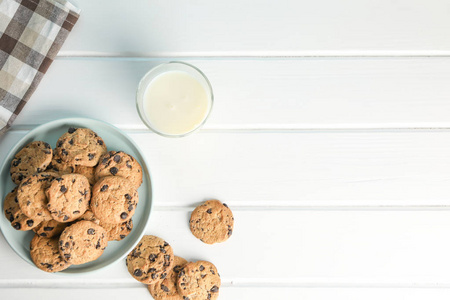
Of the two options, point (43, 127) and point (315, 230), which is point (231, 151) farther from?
point (43, 127)

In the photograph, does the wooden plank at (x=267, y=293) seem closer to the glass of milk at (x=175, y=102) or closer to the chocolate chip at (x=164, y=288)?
the chocolate chip at (x=164, y=288)

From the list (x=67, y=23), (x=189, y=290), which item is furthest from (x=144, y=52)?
(x=189, y=290)

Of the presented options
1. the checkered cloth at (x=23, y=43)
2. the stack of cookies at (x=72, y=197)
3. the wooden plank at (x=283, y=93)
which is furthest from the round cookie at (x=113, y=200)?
the checkered cloth at (x=23, y=43)

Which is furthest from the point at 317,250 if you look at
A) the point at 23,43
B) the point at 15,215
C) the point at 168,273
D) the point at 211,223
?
the point at 23,43

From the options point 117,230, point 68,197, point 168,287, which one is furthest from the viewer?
point 168,287

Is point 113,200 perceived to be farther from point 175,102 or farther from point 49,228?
point 175,102

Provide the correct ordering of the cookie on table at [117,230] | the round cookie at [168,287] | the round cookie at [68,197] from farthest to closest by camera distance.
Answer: the round cookie at [168,287] → the cookie on table at [117,230] → the round cookie at [68,197]
